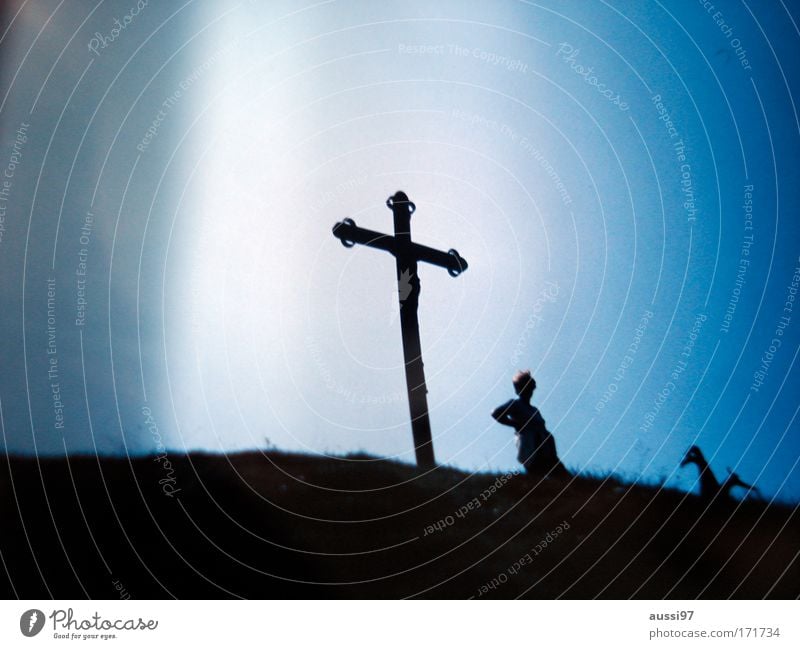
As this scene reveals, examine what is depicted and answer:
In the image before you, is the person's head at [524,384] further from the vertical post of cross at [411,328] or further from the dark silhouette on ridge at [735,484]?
the dark silhouette on ridge at [735,484]

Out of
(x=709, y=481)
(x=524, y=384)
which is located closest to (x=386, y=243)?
(x=524, y=384)

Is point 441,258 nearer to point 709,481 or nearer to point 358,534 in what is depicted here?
point 358,534

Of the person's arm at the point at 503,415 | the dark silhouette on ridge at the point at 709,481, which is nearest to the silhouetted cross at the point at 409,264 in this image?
the person's arm at the point at 503,415

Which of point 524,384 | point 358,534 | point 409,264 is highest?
point 409,264

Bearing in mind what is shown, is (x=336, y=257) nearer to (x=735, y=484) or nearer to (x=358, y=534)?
(x=358, y=534)

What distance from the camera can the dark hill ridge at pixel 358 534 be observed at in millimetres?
887

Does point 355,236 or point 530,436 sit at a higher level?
point 355,236

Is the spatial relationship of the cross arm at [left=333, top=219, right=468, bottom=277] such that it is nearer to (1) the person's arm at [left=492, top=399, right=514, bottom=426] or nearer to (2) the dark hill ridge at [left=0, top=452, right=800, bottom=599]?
(1) the person's arm at [left=492, top=399, right=514, bottom=426]

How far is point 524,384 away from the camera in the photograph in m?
0.98

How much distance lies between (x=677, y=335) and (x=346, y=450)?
549mm

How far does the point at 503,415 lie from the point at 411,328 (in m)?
0.19

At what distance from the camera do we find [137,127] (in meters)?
0.96
